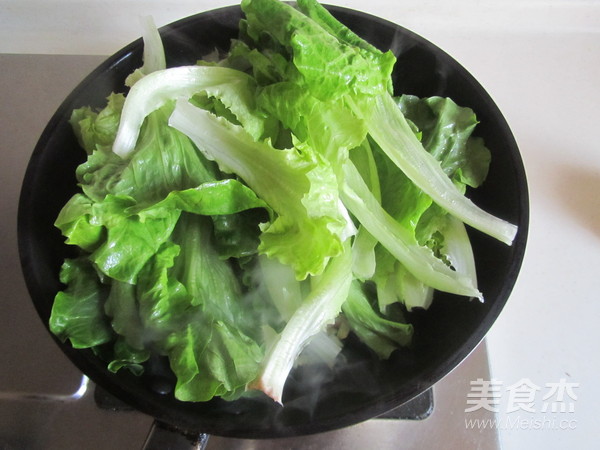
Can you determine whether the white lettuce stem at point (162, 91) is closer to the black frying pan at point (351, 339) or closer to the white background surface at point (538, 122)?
the black frying pan at point (351, 339)

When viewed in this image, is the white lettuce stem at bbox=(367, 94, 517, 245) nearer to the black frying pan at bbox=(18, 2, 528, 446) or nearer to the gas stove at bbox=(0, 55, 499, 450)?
the black frying pan at bbox=(18, 2, 528, 446)

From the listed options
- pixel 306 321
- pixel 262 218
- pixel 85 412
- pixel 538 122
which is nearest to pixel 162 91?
pixel 262 218

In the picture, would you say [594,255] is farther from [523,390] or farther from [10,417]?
[10,417]

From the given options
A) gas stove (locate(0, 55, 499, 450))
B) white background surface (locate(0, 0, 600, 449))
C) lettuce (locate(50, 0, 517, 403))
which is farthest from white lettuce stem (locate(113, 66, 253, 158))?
white background surface (locate(0, 0, 600, 449))

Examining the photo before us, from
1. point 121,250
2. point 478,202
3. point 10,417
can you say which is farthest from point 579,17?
point 10,417

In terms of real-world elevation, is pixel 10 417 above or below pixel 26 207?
below

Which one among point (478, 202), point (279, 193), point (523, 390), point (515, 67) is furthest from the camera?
point (515, 67)
